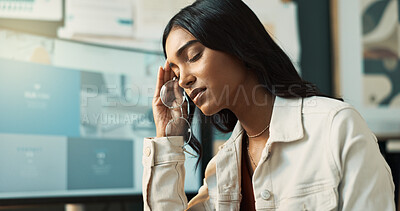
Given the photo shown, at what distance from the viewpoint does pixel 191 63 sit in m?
1.15

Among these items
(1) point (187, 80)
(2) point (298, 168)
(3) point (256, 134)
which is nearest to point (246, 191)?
(3) point (256, 134)

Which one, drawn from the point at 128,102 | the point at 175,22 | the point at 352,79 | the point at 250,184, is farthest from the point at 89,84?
the point at 352,79

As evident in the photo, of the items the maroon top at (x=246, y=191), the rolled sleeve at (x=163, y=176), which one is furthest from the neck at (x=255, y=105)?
the rolled sleeve at (x=163, y=176)

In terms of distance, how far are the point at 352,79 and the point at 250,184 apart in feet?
4.23

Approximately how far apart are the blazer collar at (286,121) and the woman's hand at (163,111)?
12.3 inches

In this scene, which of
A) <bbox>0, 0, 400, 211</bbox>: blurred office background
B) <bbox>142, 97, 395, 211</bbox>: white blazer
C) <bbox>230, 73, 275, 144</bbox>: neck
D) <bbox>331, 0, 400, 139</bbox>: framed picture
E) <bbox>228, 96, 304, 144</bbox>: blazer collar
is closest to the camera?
<bbox>142, 97, 395, 211</bbox>: white blazer

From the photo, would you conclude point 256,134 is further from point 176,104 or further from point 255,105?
point 176,104

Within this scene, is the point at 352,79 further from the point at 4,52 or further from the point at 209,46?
the point at 4,52

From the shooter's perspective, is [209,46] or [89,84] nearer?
[209,46]

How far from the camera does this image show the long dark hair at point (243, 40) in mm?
1128

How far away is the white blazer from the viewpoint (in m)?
0.96

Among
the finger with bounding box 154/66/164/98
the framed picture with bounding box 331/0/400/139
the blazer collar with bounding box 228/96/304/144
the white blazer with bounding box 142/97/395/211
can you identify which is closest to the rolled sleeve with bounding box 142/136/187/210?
the white blazer with bounding box 142/97/395/211

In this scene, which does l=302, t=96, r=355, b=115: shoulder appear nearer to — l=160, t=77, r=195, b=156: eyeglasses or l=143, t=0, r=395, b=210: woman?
l=143, t=0, r=395, b=210: woman

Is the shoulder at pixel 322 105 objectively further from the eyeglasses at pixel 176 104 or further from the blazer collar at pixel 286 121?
the eyeglasses at pixel 176 104
